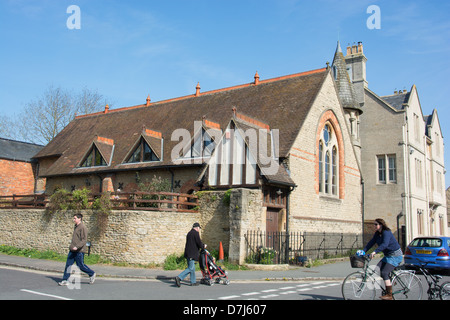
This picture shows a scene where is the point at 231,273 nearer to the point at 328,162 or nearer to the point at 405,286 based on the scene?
the point at 405,286

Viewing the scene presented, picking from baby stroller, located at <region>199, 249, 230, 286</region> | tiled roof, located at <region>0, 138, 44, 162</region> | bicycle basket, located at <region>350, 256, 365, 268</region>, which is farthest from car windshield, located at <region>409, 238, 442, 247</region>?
tiled roof, located at <region>0, 138, 44, 162</region>

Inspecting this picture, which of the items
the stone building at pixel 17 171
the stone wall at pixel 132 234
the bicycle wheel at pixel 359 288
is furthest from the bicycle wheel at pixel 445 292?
the stone building at pixel 17 171

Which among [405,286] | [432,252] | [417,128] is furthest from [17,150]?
[417,128]

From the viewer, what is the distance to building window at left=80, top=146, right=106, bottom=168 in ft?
84.2

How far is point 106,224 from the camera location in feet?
57.2

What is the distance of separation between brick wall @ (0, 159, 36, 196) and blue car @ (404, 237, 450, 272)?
27.0 metres

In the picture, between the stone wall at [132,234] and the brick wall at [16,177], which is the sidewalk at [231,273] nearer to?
the stone wall at [132,234]

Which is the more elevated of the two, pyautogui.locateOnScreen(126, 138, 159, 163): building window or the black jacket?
pyautogui.locateOnScreen(126, 138, 159, 163): building window

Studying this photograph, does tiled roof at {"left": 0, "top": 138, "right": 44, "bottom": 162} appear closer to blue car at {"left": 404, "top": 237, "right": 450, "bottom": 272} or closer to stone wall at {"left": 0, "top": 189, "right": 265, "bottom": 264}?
stone wall at {"left": 0, "top": 189, "right": 265, "bottom": 264}

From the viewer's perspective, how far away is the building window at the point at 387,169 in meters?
29.4

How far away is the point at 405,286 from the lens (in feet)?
28.4

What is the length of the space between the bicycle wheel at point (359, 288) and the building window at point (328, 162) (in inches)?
576
